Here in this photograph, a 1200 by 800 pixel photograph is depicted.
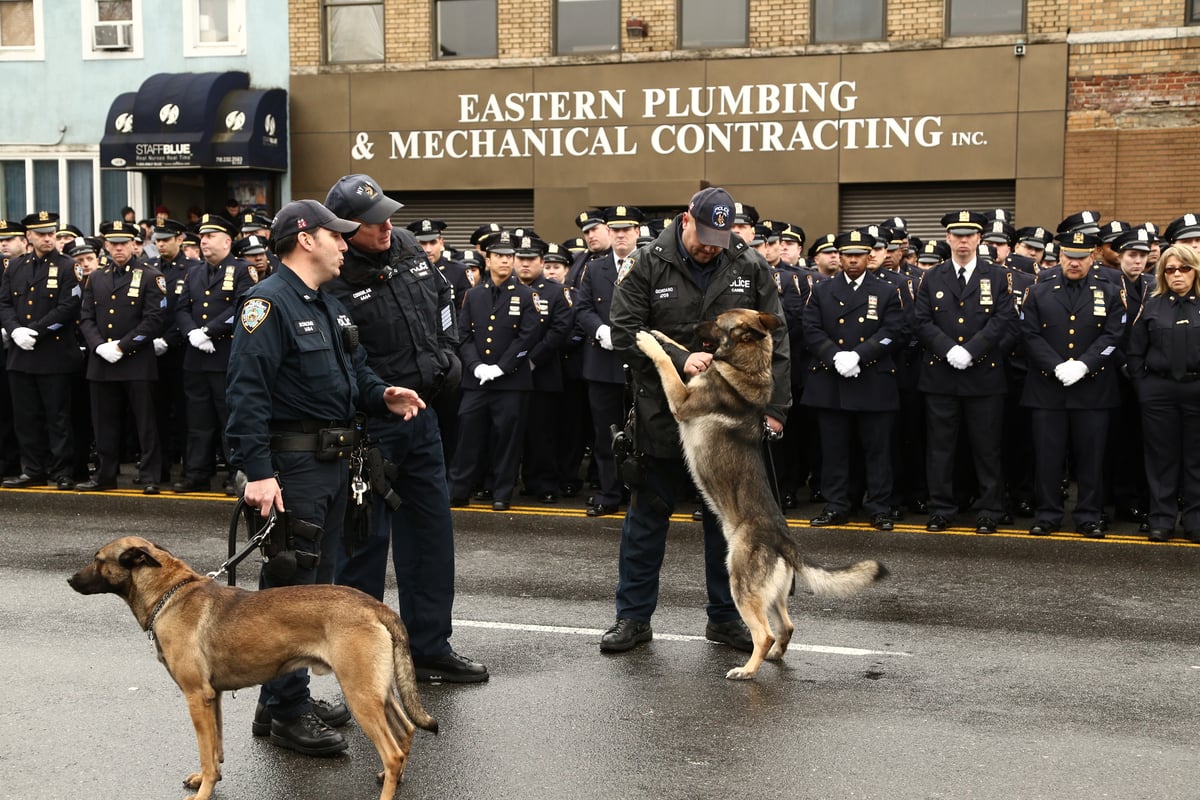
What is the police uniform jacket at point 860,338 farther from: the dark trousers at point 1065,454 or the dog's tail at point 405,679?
the dog's tail at point 405,679

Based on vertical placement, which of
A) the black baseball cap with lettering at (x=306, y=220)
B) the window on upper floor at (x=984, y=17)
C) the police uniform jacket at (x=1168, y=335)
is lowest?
the police uniform jacket at (x=1168, y=335)

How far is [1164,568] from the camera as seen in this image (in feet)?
31.1

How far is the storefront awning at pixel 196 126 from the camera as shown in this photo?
2180 cm

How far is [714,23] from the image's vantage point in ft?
69.3

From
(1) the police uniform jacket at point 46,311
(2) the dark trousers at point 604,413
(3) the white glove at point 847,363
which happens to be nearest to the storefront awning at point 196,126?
(1) the police uniform jacket at point 46,311

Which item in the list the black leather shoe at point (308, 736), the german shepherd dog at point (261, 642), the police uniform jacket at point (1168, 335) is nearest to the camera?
the german shepherd dog at point (261, 642)

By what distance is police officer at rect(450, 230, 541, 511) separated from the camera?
1209cm

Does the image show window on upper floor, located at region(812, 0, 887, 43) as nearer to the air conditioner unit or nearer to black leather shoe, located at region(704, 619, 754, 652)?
the air conditioner unit

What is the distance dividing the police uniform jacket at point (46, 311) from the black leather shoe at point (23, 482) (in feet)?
3.40

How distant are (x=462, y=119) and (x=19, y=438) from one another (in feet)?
35.1

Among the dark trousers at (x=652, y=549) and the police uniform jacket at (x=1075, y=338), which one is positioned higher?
the police uniform jacket at (x=1075, y=338)

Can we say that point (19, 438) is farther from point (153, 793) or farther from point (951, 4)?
point (951, 4)

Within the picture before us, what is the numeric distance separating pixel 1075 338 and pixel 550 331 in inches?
173

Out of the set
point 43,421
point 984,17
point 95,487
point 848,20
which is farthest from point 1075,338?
point 848,20
